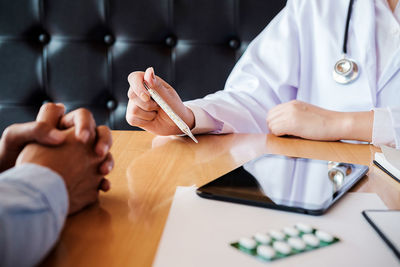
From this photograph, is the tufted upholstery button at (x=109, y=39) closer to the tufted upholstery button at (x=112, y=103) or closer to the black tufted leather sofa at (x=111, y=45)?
the black tufted leather sofa at (x=111, y=45)

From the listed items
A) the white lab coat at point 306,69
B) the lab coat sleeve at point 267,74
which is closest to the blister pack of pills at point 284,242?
the white lab coat at point 306,69

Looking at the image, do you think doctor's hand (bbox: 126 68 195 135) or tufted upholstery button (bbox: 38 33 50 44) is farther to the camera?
tufted upholstery button (bbox: 38 33 50 44)

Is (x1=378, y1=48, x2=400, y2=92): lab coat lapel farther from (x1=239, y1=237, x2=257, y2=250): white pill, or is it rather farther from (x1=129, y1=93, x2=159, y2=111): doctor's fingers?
(x1=239, y1=237, x2=257, y2=250): white pill

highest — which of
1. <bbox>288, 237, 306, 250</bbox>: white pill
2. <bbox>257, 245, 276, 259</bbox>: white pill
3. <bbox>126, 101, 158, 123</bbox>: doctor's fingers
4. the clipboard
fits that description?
<bbox>257, 245, 276, 259</bbox>: white pill

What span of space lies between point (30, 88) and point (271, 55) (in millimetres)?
692

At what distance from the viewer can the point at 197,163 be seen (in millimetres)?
506

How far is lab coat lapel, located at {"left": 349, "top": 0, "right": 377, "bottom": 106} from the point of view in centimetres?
83

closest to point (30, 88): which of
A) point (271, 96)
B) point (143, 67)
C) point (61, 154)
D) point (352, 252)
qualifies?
point (143, 67)

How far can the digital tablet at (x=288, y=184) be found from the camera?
0.34 m

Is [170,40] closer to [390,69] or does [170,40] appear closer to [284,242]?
[390,69]

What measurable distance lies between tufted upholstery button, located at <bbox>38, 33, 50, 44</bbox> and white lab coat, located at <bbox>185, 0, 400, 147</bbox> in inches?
22.0

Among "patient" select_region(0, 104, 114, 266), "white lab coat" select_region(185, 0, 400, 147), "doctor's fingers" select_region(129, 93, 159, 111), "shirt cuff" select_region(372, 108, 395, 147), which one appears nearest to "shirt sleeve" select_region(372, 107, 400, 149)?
"shirt cuff" select_region(372, 108, 395, 147)

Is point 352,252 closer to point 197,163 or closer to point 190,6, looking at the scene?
point 197,163

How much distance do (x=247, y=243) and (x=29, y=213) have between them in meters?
0.14
